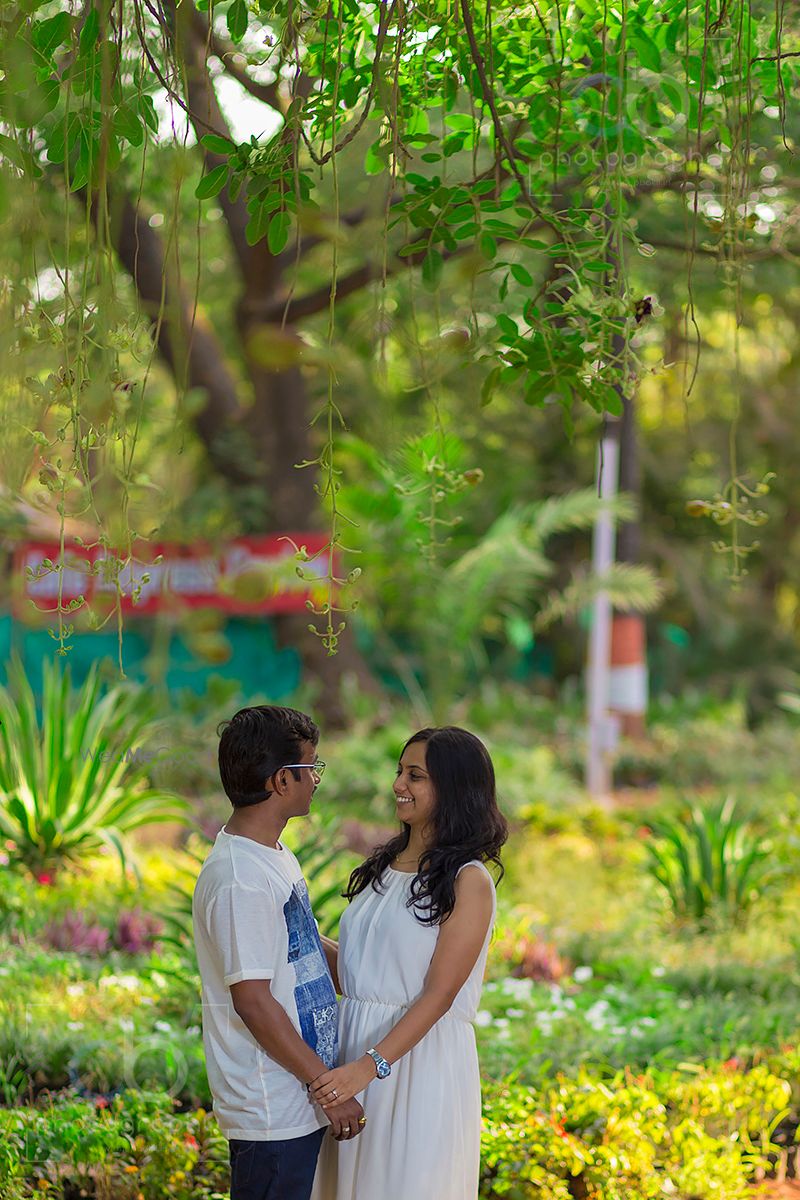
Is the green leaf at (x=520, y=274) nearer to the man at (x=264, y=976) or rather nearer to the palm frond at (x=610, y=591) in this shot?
the man at (x=264, y=976)

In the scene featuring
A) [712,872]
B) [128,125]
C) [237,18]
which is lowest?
[712,872]

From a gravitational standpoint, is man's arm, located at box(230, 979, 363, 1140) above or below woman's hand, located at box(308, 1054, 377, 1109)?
above

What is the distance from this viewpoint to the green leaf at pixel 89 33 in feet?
7.29

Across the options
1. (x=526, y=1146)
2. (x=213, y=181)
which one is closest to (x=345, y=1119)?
(x=526, y=1146)

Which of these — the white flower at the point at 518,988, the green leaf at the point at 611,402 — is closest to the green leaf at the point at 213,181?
the green leaf at the point at 611,402

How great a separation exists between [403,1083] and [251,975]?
43 centimetres

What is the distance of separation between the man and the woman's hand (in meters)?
0.02

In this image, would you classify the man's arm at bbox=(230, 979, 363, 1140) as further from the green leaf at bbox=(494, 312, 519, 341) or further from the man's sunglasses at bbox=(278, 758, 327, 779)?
the green leaf at bbox=(494, 312, 519, 341)

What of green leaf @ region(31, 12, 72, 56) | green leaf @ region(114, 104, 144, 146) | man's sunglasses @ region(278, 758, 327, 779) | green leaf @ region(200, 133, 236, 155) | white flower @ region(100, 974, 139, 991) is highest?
green leaf @ region(31, 12, 72, 56)

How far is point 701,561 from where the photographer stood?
48.8 feet

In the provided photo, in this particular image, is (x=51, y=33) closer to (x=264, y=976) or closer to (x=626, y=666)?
(x=264, y=976)

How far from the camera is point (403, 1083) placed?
101 inches

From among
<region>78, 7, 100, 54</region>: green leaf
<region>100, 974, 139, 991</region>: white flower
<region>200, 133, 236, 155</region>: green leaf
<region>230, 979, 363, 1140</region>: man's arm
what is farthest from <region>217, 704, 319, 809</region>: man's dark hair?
<region>100, 974, 139, 991</region>: white flower

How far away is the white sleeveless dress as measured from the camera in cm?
254
